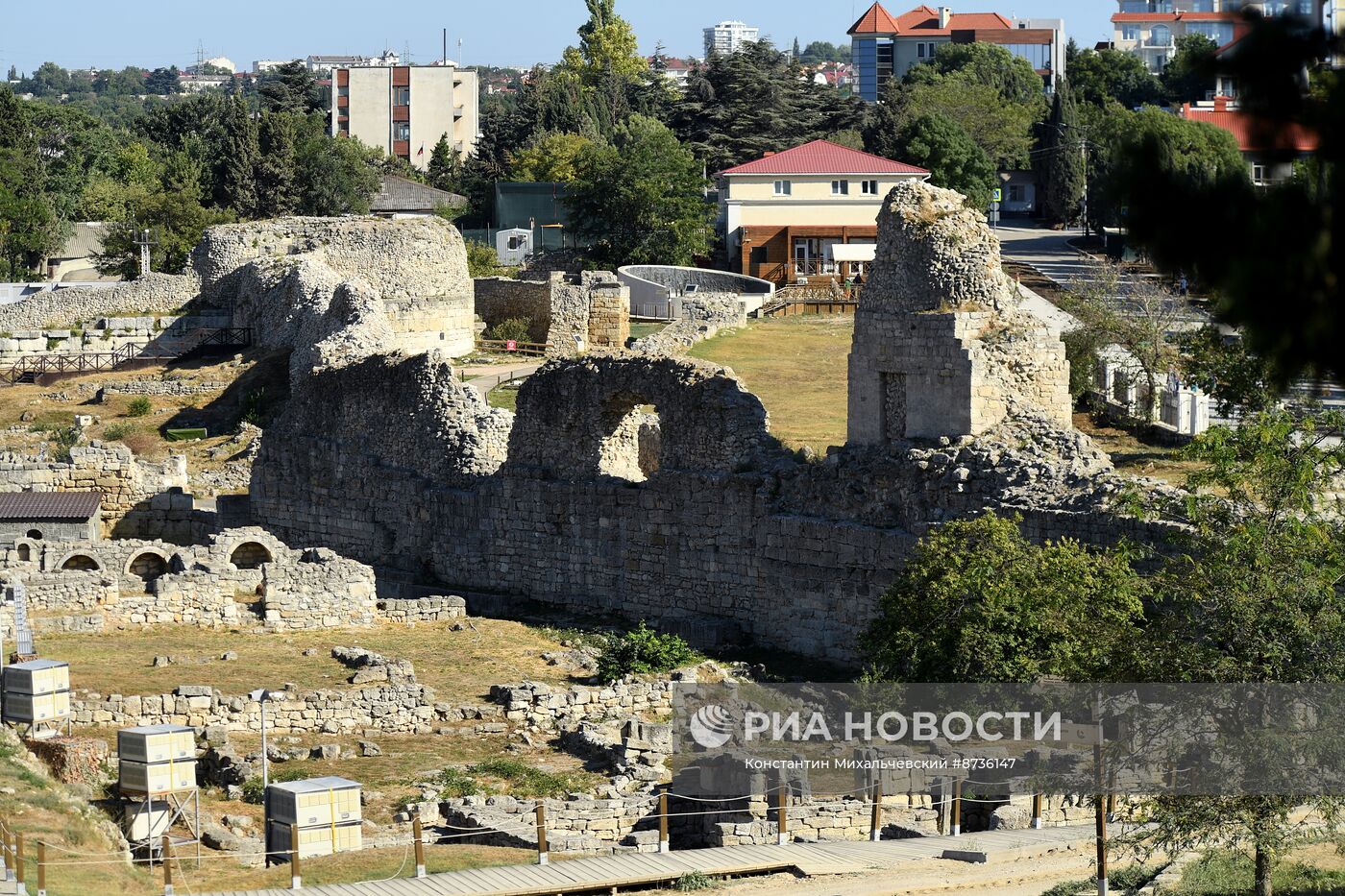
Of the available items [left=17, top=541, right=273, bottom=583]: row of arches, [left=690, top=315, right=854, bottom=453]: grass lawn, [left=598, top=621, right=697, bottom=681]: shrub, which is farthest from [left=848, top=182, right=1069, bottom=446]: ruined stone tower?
[left=17, top=541, right=273, bottom=583]: row of arches

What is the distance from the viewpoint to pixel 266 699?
76.1 feet

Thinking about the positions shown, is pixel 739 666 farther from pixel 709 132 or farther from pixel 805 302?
pixel 709 132

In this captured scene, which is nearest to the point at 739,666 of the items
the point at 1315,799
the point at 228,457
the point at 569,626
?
the point at 569,626

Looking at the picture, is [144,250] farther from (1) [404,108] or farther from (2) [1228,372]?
(1) [404,108]

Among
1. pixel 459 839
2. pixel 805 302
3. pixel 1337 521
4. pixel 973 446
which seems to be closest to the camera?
pixel 459 839

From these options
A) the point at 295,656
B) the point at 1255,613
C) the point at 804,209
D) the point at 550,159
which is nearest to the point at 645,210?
the point at 804,209

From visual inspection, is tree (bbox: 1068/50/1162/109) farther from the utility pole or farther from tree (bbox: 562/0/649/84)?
the utility pole

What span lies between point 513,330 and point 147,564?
903 inches

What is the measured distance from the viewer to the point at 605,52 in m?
131

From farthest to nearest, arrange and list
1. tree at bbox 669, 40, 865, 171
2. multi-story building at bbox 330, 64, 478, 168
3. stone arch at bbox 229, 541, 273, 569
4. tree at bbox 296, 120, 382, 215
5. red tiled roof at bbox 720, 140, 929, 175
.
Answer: multi-story building at bbox 330, 64, 478, 168 → tree at bbox 669, 40, 865, 171 → tree at bbox 296, 120, 382, 215 → red tiled roof at bbox 720, 140, 929, 175 → stone arch at bbox 229, 541, 273, 569

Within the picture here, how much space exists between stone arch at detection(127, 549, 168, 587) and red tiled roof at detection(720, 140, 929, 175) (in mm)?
38963

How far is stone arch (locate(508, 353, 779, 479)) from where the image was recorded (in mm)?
28734

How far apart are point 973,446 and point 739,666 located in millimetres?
3463

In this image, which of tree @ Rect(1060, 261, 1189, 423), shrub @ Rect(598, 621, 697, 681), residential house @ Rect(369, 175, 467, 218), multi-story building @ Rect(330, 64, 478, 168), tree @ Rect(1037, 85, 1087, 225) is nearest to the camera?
shrub @ Rect(598, 621, 697, 681)
